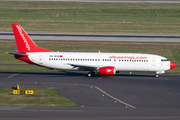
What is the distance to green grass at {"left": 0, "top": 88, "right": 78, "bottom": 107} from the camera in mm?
31517

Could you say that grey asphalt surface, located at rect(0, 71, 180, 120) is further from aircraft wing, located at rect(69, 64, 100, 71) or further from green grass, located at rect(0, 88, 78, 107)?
aircraft wing, located at rect(69, 64, 100, 71)

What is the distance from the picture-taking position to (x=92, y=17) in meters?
114

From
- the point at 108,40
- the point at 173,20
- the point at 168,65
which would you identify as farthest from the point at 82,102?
the point at 173,20

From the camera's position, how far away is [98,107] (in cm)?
3086

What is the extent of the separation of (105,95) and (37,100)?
28.3 ft

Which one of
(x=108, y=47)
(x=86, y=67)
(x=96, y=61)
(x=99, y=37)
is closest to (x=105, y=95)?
(x=86, y=67)

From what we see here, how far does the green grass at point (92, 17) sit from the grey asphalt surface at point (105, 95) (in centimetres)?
4215

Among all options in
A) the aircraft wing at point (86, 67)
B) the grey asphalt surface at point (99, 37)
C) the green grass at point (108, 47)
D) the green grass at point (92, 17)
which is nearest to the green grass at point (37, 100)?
the aircraft wing at point (86, 67)

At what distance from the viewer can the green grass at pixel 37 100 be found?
103 ft

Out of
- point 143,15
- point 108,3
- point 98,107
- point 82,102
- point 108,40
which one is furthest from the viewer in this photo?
point 108,3

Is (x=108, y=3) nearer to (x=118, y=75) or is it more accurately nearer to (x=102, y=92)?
(x=118, y=75)

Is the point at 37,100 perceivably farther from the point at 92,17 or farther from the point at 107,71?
the point at 92,17

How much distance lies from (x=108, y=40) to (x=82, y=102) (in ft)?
147

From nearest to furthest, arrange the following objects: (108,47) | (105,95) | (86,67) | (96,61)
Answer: (105,95) → (86,67) → (96,61) → (108,47)
